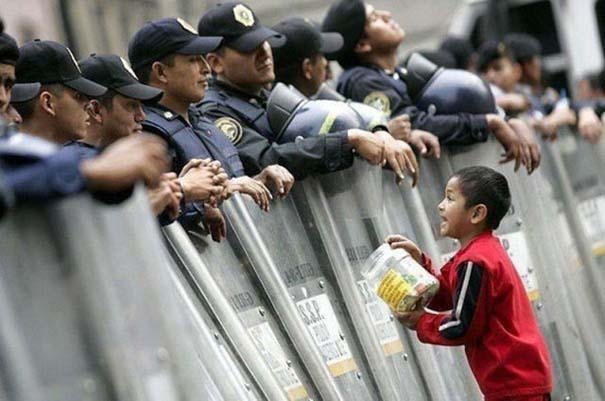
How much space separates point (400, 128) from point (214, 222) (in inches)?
78.0

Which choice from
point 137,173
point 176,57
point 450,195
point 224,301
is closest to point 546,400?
point 450,195

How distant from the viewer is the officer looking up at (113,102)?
7.90 m

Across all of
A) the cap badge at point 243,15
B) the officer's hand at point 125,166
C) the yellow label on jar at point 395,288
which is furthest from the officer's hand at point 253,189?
the officer's hand at point 125,166

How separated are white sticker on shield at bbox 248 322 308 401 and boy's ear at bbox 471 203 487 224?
3.06ft

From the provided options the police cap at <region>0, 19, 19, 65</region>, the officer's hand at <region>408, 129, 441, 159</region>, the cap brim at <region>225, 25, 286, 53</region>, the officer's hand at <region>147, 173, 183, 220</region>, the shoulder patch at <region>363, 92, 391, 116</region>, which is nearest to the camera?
the officer's hand at <region>147, 173, 183, 220</region>

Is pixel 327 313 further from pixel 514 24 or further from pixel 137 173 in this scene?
pixel 514 24

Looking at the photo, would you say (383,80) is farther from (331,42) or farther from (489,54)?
(489,54)

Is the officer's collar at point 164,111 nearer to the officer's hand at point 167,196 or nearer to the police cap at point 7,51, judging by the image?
the police cap at point 7,51

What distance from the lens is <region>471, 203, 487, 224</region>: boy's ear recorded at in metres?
8.09

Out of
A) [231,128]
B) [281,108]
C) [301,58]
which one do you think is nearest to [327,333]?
[231,128]

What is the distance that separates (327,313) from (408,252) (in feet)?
1.80

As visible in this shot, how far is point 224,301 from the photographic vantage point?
7.43m

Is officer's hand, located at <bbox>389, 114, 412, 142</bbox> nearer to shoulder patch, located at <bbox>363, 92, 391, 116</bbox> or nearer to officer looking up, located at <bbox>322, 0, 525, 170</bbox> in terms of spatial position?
officer looking up, located at <bbox>322, 0, 525, 170</bbox>

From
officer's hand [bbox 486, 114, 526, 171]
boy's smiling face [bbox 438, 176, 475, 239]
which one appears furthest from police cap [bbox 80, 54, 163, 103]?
officer's hand [bbox 486, 114, 526, 171]
